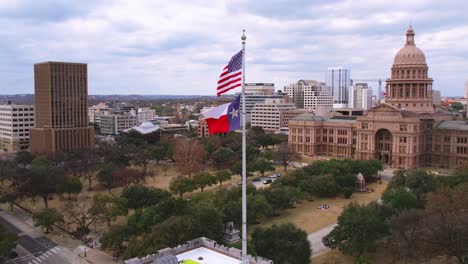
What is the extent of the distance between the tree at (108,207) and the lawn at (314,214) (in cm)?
1803

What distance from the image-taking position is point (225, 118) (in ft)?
79.2

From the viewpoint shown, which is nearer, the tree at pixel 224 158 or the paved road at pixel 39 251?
the paved road at pixel 39 251

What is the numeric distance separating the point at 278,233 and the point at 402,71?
8516 cm

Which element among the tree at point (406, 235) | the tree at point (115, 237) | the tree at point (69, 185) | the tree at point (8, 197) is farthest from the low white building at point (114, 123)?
the tree at point (406, 235)

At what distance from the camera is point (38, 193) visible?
228 ft

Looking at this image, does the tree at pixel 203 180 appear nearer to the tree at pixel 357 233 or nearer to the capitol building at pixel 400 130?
the tree at pixel 357 233

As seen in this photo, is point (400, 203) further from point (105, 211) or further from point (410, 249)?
point (105, 211)

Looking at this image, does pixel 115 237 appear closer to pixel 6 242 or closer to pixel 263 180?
pixel 6 242

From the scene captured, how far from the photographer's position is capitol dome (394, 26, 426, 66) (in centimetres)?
11156

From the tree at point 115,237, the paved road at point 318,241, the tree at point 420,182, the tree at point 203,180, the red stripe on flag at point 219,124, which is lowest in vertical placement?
the paved road at point 318,241

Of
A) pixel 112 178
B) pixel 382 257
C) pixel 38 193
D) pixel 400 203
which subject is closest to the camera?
pixel 382 257

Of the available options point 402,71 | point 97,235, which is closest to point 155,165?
point 97,235

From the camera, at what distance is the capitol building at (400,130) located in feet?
325

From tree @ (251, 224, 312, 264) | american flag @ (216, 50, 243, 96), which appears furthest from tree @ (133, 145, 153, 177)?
→ american flag @ (216, 50, 243, 96)
